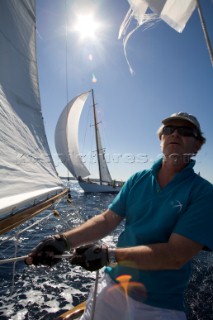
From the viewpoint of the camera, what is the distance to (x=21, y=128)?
3752mm

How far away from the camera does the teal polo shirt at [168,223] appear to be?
1.40 m

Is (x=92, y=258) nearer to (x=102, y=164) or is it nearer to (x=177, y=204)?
(x=177, y=204)

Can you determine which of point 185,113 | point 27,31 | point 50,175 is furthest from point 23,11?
point 185,113

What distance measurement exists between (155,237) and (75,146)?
34629mm

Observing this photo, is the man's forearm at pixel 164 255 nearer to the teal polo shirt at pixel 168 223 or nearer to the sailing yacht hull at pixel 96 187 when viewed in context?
the teal polo shirt at pixel 168 223

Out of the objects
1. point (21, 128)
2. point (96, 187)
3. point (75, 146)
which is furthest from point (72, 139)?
point (21, 128)

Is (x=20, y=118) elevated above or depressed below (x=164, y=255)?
above

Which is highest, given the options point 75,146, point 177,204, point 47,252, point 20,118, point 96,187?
point 75,146

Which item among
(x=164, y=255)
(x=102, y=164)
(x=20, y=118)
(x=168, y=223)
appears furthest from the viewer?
(x=102, y=164)

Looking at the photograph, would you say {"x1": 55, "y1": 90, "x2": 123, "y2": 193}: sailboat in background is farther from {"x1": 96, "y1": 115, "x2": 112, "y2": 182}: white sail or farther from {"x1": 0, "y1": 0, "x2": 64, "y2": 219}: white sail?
{"x1": 0, "y1": 0, "x2": 64, "y2": 219}: white sail

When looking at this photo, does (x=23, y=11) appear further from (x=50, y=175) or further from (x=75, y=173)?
(x=75, y=173)

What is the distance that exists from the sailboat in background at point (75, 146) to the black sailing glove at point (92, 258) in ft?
95.9

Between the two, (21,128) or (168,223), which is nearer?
(168,223)

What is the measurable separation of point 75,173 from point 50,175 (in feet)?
104
